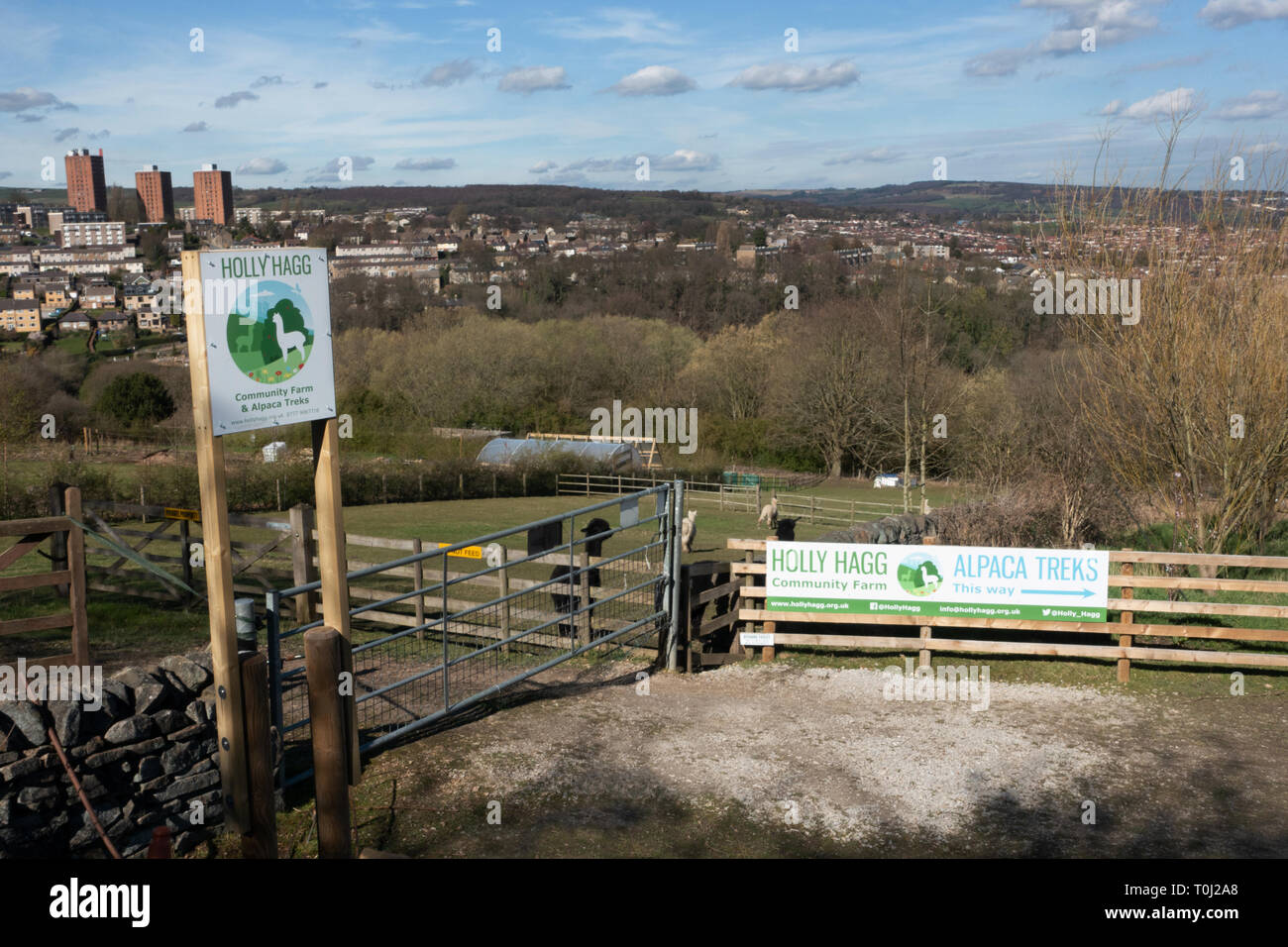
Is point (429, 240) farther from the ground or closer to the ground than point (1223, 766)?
farther from the ground

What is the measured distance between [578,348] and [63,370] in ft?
87.0

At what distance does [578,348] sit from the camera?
6075 centimetres

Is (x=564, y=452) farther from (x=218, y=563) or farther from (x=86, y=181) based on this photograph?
(x=86, y=181)

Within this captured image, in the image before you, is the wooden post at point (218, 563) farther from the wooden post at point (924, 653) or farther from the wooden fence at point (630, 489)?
the wooden fence at point (630, 489)

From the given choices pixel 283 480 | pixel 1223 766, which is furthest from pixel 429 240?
pixel 1223 766

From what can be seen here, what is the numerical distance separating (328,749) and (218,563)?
1.38 meters

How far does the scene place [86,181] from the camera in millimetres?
120750

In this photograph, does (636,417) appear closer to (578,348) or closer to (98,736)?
(578,348)

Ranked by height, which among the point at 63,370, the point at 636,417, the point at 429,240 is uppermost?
the point at 429,240

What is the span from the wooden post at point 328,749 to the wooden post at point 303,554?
23.9 ft

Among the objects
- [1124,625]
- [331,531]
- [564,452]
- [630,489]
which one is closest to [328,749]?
[331,531]

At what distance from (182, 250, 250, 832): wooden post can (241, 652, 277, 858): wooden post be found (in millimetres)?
214

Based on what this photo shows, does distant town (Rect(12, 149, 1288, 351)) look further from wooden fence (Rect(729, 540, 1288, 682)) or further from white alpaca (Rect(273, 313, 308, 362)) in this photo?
white alpaca (Rect(273, 313, 308, 362))

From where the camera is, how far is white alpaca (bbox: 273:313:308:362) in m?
5.83
